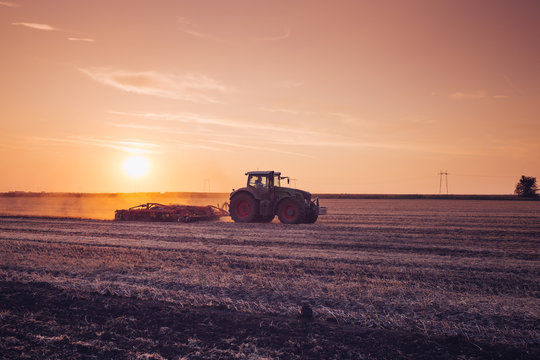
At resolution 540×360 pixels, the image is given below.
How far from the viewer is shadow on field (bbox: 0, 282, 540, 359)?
4215 mm

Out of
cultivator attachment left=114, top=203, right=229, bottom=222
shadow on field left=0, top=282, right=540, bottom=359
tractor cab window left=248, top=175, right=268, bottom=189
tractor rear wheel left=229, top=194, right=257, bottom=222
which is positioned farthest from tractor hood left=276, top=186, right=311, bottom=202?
shadow on field left=0, top=282, right=540, bottom=359

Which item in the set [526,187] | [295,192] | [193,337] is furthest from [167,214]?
[526,187]

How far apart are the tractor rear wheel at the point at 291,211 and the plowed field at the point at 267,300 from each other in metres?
5.35

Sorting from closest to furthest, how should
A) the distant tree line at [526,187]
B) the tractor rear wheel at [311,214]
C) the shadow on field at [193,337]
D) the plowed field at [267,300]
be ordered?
the shadow on field at [193,337] → the plowed field at [267,300] → the tractor rear wheel at [311,214] → the distant tree line at [526,187]

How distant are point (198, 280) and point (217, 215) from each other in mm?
12521

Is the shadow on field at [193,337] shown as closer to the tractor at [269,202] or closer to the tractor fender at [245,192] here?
the tractor at [269,202]

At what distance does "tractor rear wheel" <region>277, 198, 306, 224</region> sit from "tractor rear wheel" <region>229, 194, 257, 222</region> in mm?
1295

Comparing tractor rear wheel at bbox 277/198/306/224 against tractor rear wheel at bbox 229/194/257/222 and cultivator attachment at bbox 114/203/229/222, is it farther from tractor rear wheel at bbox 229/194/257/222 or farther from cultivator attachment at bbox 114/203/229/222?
cultivator attachment at bbox 114/203/229/222

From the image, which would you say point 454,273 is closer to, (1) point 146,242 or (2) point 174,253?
(2) point 174,253

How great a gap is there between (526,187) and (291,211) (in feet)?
254

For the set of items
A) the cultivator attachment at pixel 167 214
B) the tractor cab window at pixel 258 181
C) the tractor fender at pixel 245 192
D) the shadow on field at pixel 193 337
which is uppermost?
the tractor cab window at pixel 258 181

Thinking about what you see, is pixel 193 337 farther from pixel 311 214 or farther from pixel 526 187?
pixel 526 187

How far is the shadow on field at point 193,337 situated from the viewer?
4.21 meters

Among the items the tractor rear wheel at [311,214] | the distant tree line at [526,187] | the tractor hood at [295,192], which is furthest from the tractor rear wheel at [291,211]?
the distant tree line at [526,187]
